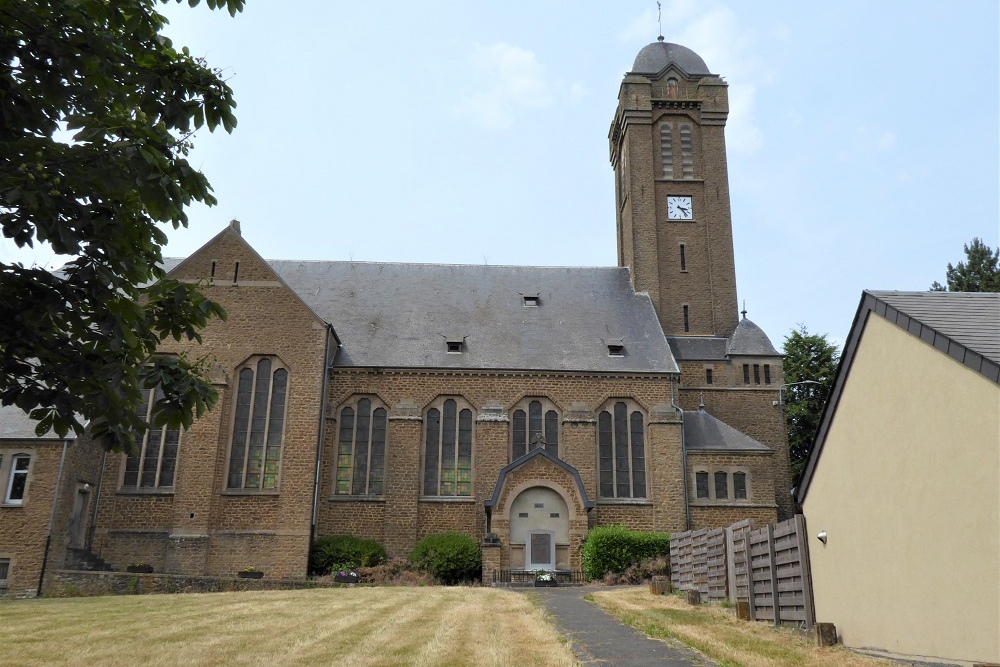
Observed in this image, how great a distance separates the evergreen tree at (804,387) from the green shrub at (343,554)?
2209cm

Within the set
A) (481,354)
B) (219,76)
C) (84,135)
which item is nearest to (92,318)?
(84,135)

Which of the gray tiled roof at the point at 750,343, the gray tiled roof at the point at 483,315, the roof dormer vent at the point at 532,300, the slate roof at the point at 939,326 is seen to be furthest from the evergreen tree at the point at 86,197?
the gray tiled roof at the point at 750,343

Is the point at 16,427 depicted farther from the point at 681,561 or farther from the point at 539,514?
the point at 681,561

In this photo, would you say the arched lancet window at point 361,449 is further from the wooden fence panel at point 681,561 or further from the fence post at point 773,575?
the fence post at point 773,575

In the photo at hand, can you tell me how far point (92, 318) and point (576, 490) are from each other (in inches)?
885

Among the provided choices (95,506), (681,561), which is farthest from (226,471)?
(681,561)

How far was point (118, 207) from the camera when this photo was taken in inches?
247

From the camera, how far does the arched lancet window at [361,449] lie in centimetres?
2822

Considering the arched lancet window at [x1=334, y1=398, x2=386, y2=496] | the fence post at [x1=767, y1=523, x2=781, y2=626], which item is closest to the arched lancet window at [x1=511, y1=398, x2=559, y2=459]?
the arched lancet window at [x1=334, y1=398, x2=386, y2=496]

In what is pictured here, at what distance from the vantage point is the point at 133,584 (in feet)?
71.7

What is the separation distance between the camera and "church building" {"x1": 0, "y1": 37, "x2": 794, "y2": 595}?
26.0 meters

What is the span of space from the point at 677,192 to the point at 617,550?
1756 centimetres

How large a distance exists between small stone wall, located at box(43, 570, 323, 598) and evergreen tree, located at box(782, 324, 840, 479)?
2633cm

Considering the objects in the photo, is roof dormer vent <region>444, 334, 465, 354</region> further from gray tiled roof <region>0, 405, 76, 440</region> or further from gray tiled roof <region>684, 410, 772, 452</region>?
gray tiled roof <region>0, 405, 76, 440</region>
